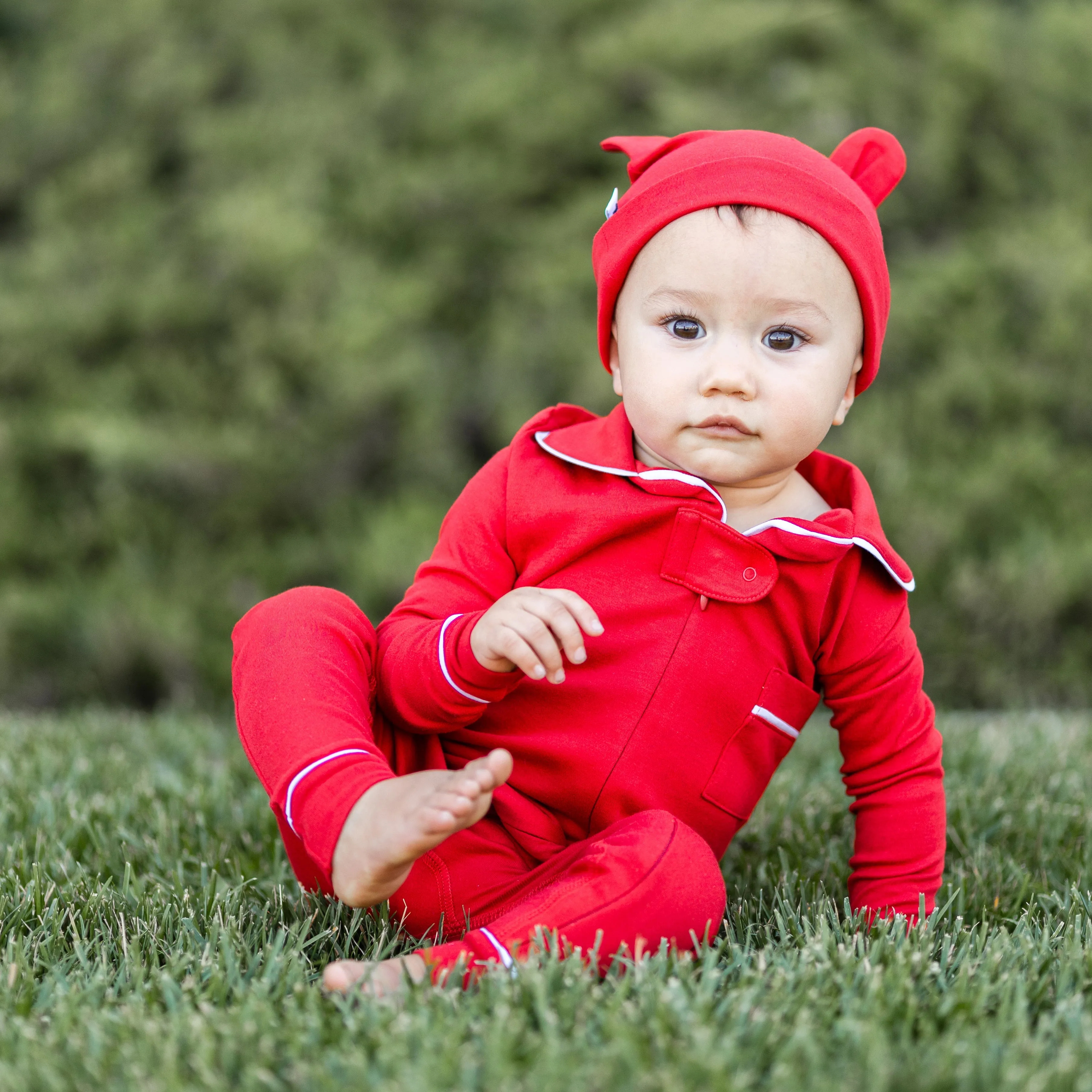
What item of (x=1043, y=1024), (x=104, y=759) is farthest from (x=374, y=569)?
(x=1043, y=1024)

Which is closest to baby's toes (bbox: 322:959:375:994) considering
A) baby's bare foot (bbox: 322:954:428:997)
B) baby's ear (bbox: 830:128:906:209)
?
baby's bare foot (bbox: 322:954:428:997)

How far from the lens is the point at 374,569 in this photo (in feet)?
15.0

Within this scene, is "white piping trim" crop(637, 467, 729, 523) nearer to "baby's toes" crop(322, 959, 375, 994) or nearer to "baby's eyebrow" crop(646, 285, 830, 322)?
"baby's eyebrow" crop(646, 285, 830, 322)

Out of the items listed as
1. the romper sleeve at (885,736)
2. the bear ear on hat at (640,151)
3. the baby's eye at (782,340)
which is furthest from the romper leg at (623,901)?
the bear ear on hat at (640,151)

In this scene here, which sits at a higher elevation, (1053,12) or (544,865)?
(1053,12)

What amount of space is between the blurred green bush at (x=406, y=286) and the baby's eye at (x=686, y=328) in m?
2.90

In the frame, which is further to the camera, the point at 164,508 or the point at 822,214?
the point at 164,508

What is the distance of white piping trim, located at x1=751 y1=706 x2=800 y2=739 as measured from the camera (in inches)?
70.1

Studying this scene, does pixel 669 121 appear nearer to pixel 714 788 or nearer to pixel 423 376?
pixel 423 376

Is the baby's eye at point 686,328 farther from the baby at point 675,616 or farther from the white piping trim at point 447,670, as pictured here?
the white piping trim at point 447,670

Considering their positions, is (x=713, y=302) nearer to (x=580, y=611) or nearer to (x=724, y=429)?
(x=724, y=429)

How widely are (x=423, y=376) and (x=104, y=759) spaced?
269cm

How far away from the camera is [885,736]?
1.85 meters

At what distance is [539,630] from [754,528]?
1.44 feet
